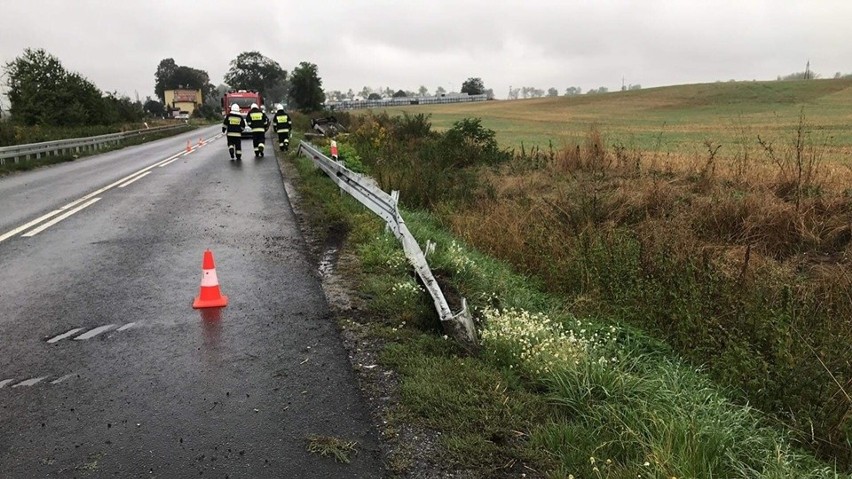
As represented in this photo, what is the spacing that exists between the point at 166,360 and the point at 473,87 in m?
162

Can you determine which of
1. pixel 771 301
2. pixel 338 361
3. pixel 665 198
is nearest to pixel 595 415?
pixel 338 361

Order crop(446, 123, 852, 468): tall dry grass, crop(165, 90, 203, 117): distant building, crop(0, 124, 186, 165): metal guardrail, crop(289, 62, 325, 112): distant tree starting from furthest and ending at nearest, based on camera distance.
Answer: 1. crop(165, 90, 203, 117): distant building
2. crop(289, 62, 325, 112): distant tree
3. crop(0, 124, 186, 165): metal guardrail
4. crop(446, 123, 852, 468): tall dry grass

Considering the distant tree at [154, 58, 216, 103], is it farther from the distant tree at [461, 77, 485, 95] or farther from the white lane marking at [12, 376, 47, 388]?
the white lane marking at [12, 376, 47, 388]

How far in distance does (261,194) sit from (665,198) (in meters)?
7.61

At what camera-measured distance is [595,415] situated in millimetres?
3166

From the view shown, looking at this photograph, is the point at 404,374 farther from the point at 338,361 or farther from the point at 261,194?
the point at 261,194

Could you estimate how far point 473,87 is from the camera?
159875 mm

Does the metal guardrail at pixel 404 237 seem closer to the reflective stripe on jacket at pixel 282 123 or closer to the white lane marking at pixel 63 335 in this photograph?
the white lane marking at pixel 63 335

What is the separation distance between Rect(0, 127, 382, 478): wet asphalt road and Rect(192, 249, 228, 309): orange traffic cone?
0.10 meters

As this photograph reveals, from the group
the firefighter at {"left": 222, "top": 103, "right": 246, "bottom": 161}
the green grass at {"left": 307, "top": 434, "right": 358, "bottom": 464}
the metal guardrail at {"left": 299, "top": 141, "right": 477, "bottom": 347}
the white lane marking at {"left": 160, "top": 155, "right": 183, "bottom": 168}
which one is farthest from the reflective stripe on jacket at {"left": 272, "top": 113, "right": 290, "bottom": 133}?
the green grass at {"left": 307, "top": 434, "right": 358, "bottom": 464}

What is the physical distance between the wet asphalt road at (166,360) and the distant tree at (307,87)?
47.8m

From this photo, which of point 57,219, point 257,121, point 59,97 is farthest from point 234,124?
point 59,97

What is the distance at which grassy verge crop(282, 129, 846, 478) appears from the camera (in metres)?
2.79

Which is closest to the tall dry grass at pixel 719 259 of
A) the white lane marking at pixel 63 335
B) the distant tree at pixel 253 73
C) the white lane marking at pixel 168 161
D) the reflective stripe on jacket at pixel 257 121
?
the white lane marking at pixel 63 335
